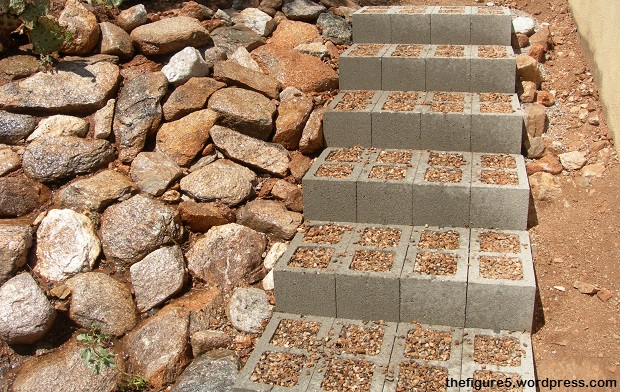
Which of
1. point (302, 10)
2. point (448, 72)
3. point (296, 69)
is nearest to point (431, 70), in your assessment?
point (448, 72)

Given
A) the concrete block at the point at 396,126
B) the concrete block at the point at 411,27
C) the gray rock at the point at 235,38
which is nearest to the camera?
the concrete block at the point at 396,126

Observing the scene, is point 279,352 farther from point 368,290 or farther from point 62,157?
point 62,157

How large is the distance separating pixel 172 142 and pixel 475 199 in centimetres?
250

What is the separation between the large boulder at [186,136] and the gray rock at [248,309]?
53.2 inches

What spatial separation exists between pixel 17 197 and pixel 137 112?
3.88ft

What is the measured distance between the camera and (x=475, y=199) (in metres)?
4.73

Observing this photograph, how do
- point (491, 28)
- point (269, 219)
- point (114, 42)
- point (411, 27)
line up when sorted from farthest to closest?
point (411, 27)
point (491, 28)
point (114, 42)
point (269, 219)

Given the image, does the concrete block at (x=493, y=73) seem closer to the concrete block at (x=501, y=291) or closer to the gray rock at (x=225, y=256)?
the concrete block at (x=501, y=291)

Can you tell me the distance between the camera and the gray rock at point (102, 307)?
4.48 meters

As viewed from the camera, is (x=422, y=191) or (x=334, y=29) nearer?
(x=422, y=191)

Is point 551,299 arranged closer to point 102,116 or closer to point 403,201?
point 403,201

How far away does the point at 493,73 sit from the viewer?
5.95m

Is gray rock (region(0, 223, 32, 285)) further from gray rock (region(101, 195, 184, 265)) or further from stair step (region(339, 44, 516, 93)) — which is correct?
stair step (region(339, 44, 516, 93))

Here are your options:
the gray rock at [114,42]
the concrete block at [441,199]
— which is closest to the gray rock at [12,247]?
the gray rock at [114,42]
